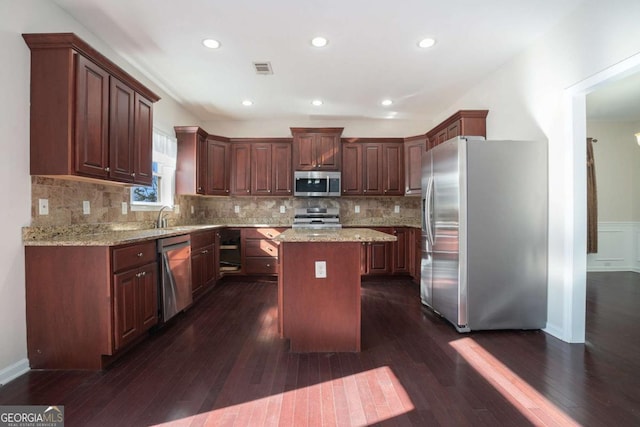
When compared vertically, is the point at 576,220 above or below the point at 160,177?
below

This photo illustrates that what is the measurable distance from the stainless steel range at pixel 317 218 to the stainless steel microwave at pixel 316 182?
0.40 meters

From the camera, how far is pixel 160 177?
13.3ft

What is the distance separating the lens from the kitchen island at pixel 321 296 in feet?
7.78

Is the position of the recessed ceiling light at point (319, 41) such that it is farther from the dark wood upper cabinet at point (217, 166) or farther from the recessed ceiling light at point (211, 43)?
the dark wood upper cabinet at point (217, 166)

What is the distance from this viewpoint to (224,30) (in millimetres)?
2648

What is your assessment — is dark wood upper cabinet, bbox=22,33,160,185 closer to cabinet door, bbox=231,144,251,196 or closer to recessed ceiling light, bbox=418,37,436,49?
cabinet door, bbox=231,144,251,196

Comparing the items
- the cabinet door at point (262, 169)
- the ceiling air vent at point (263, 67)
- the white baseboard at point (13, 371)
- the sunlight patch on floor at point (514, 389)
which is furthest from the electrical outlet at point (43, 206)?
the sunlight patch on floor at point (514, 389)

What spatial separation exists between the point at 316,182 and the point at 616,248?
5.54 meters

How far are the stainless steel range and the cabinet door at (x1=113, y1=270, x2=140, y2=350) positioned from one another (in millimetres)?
2766

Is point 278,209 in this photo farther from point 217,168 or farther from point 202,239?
point 202,239

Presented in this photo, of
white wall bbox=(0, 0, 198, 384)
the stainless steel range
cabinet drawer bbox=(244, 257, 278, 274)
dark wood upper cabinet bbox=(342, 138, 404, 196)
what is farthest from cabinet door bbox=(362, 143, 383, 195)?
white wall bbox=(0, 0, 198, 384)

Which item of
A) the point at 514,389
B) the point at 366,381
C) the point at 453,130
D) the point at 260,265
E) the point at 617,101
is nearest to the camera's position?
the point at 514,389

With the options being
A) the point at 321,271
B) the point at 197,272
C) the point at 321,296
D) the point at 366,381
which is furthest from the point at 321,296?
the point at 197,272

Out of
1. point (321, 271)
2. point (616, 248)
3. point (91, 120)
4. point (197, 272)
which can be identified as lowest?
point (197, 272)
